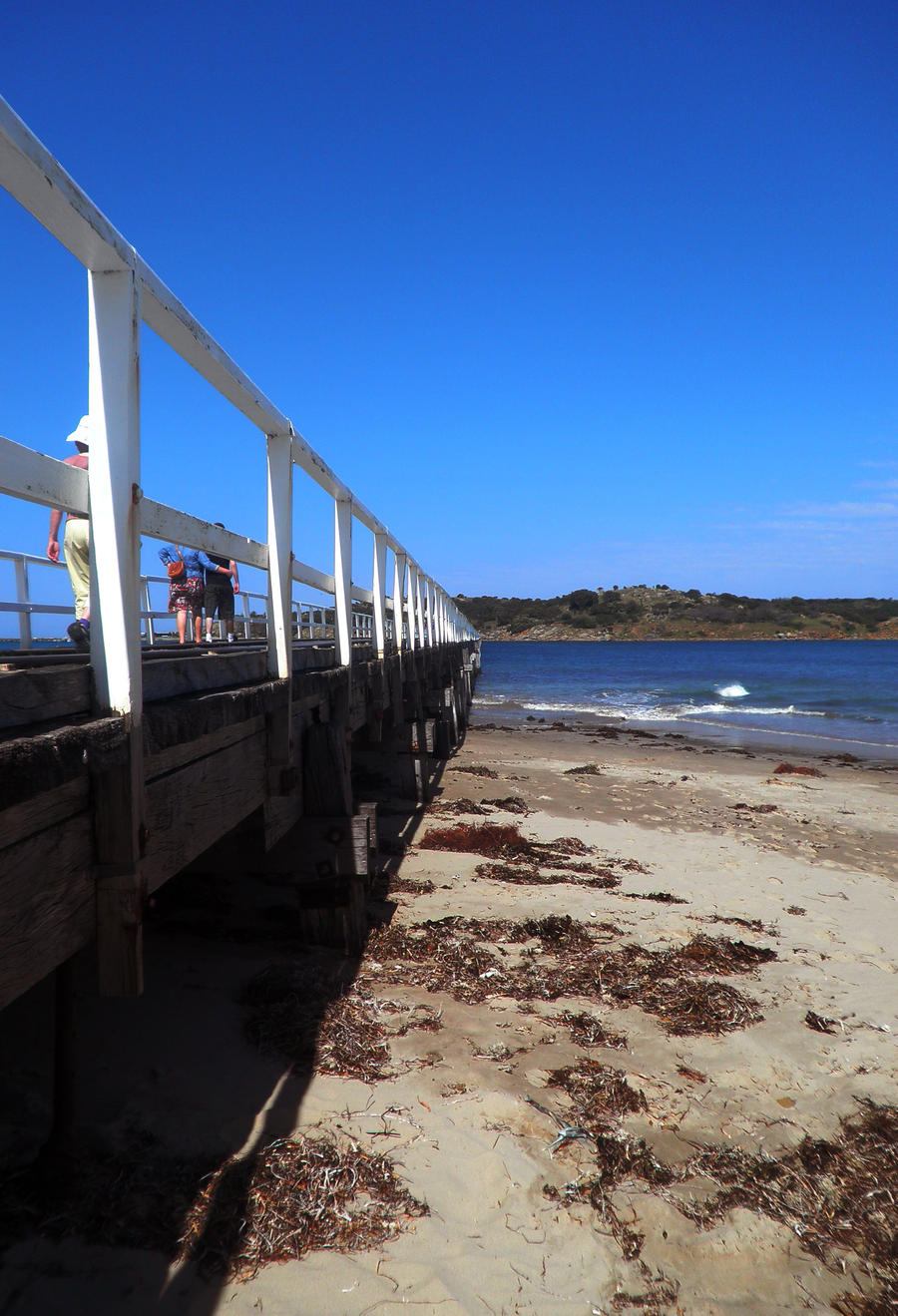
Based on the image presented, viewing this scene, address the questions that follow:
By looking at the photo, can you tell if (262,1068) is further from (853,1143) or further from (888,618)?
(888,618)

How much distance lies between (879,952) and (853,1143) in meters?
2.57

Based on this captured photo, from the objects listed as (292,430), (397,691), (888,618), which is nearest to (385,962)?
(292,430)

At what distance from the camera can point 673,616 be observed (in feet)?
461

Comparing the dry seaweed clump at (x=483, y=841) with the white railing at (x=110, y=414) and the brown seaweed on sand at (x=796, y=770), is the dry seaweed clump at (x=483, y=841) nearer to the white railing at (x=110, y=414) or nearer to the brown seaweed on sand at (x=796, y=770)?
the white railing at (x=110, y=414)

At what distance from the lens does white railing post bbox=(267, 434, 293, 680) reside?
13.3ft

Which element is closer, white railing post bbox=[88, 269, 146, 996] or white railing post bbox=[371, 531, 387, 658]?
white railing post bbox=[88, 269, 146, 996]

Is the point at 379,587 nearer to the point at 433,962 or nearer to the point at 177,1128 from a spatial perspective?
the point at 433,962

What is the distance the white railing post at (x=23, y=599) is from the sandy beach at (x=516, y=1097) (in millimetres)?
2465

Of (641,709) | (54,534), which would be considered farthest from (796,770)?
(641,709)

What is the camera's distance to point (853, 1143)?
130 inches

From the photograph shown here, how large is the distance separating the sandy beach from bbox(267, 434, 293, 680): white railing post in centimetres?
176

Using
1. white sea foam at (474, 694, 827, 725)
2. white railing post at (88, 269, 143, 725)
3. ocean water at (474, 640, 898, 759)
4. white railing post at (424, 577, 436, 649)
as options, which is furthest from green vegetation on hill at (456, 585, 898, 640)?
white railing post at (88, 269, 143, 725)

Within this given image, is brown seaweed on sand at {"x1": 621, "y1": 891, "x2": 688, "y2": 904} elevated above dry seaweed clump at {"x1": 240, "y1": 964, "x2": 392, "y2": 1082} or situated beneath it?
situated beneath

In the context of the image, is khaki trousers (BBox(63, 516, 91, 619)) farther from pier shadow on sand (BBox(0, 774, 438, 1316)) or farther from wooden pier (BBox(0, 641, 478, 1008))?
pier shadow on sand (BBox(0, 774, 438, 1316))
